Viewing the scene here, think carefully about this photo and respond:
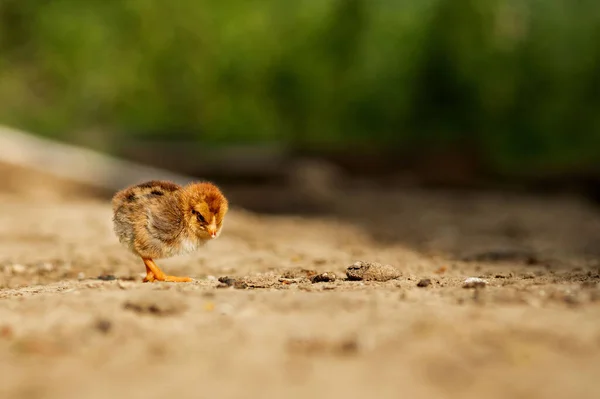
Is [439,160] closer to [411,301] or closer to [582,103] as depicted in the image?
[582,103]

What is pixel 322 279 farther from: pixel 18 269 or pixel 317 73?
pixel 317 73

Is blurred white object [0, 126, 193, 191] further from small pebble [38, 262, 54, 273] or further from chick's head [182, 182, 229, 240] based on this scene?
chick's head [182, 182, 229, 240]

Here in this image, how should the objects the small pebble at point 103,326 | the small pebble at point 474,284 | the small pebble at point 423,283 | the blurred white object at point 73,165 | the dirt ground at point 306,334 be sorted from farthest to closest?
the blurred white object at point 73,165 → the small pebble at point 423,283 → the small pebble at point 474,284 → the small pebble at point 103,326 → the dirt ground at point 306,334

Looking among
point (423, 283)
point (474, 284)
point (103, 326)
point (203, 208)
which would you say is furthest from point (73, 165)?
point (103, 326)

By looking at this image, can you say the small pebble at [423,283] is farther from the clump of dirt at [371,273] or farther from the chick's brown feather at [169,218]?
the chick's brown feather at [169,218]

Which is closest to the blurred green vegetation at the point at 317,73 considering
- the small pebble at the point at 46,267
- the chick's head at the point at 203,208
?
the small pebble at the point at 46,267

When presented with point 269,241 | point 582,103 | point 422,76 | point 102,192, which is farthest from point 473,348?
point 422,76

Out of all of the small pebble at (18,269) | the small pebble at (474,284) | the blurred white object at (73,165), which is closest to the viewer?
the small pebble at (474,284)

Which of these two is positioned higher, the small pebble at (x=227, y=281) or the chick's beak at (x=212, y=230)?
the chick's beak at (x=212, y=230)
